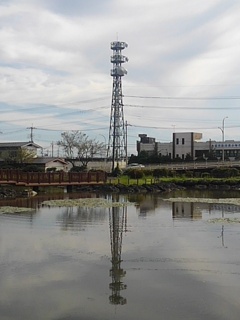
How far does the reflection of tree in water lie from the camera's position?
21211 mm

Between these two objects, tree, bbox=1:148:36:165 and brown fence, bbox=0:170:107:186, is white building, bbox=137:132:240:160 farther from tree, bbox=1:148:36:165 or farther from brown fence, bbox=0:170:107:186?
brown fence, bbox=0:170:107:186

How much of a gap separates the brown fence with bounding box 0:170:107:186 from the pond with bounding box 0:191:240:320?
53.8ft

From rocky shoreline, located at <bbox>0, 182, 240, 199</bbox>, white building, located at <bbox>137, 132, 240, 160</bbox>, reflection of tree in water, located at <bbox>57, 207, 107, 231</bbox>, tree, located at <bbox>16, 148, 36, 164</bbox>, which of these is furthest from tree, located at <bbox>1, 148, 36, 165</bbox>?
white building, located at <bbox>137, 132, 240, 160</bbox>

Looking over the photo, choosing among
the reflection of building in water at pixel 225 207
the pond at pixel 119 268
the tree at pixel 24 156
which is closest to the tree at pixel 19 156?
the tree at pixel 24 156

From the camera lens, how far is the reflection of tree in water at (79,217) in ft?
69.6

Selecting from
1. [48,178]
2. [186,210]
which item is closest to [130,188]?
[48,178]

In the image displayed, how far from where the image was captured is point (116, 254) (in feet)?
49.0

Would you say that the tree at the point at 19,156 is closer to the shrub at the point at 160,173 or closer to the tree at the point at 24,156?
the tree at the point at 24,156

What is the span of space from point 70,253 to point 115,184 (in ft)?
106

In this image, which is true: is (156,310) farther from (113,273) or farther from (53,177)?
(53,177)

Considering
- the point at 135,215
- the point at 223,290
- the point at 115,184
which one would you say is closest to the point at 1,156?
the point at 115,184

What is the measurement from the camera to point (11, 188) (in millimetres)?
39188

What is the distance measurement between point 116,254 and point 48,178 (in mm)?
28784

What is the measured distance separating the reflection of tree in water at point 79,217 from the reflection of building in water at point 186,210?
4.05 metres
